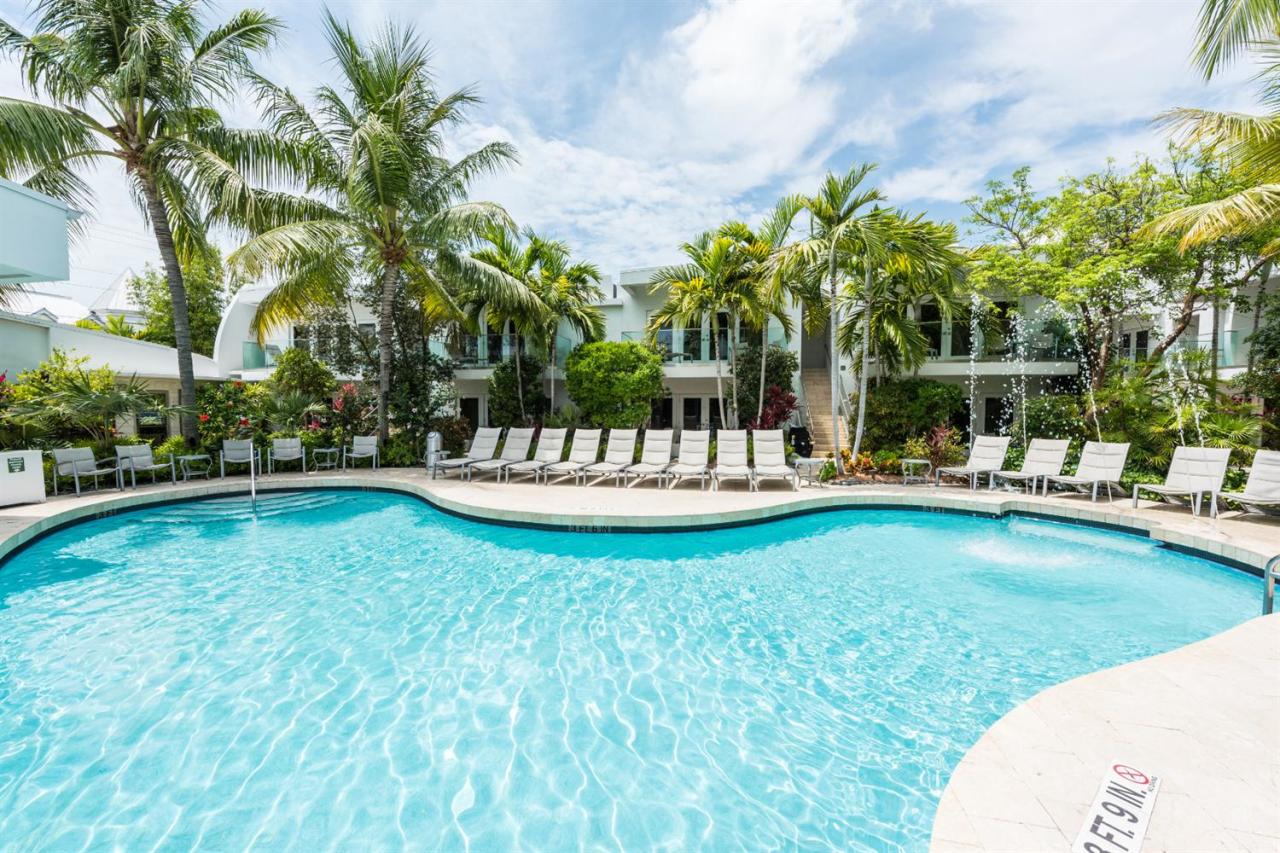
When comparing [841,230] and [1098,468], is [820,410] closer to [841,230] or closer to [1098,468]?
[841,230]

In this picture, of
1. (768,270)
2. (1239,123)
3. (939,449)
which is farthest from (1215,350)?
(768,270)

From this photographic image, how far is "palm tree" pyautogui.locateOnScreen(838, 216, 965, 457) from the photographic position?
36.8ft

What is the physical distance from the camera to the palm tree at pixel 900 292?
11.2 meters

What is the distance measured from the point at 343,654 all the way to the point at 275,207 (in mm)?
11872

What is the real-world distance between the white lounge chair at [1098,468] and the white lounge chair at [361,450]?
15.4 m

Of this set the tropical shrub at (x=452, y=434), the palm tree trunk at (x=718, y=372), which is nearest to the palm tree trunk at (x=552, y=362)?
the tropical shrub at (x=452, y=434)

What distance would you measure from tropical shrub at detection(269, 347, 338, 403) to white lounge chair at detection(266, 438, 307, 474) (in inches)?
92.1

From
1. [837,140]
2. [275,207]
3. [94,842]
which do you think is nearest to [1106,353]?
[837,140]

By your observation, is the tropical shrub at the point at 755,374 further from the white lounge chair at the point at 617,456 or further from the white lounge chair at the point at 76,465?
the white lounge chair at the point at 76,465

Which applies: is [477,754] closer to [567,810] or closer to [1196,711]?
[567,810]

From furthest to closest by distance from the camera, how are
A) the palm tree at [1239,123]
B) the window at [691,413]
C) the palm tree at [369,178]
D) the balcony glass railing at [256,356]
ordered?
the window at [691,413], the balcony glass railing at [256,356], the palm tree at [369,178], the palm tree at [1239,123]

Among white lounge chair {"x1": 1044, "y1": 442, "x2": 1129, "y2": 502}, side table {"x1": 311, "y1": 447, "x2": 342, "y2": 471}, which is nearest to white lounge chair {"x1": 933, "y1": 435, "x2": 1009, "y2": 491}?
white lounge chair {"x1": 1044, "y1": 442, "x2": 1129, "y2": 502}

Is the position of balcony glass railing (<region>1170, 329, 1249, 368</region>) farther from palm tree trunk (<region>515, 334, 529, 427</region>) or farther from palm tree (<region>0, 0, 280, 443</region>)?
palm tree (<region>0, 0, 280, 443</region>)

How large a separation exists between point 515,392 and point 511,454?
394 centimetres
